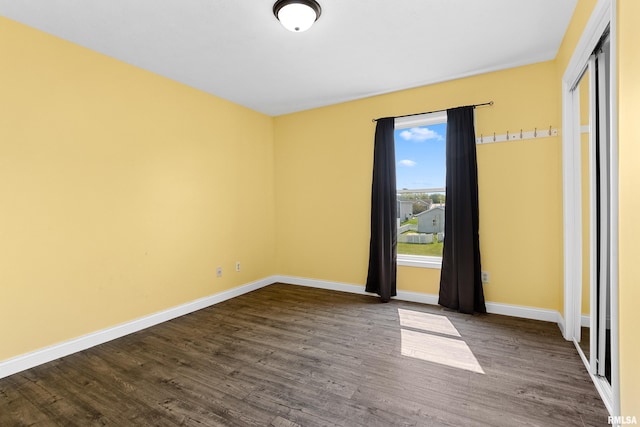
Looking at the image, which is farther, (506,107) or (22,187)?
(506,107)

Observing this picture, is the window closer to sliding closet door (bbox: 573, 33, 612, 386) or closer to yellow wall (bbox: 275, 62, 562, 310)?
yellow wall (bbox: 275, 62, 562, 310)

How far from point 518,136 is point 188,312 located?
4.17m

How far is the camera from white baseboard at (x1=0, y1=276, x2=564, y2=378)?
2.36 m

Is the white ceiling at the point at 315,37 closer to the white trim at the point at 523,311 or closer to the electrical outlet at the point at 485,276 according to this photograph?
the electrical outlet at the point at 485,276

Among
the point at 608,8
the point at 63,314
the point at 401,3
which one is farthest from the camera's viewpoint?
the point at 63,314

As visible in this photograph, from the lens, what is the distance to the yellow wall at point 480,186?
310cm

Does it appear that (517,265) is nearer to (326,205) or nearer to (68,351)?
(326,205)

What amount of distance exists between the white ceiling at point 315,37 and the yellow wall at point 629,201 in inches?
44.6

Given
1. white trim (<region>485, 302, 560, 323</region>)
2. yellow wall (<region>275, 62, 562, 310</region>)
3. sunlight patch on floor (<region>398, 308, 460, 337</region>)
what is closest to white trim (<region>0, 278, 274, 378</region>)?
yellow wall (<region>275, 62, 562, 310</region>)

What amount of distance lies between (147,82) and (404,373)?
3.67 meters

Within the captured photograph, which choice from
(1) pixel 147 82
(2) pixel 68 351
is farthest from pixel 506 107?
(2) pixel 68 351

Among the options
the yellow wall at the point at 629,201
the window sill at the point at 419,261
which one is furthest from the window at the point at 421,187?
the yellow wall at the point at 629,201

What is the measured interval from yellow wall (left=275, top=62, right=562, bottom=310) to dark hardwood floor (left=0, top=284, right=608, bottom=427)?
0.59 m

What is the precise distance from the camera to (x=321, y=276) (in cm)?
455
